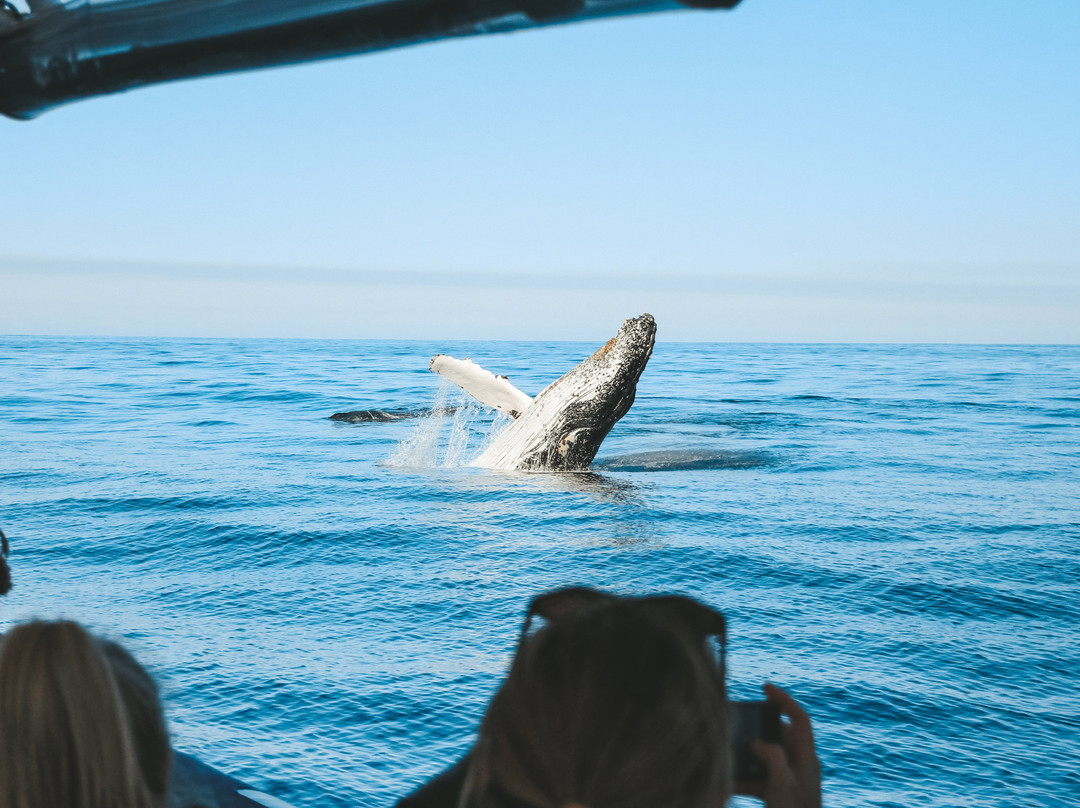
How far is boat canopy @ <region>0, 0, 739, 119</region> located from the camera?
172cm

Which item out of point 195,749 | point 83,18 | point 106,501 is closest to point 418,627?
point 195,749

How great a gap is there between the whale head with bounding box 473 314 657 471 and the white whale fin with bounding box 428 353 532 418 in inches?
10.8

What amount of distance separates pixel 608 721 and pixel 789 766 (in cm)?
48

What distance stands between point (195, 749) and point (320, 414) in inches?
685

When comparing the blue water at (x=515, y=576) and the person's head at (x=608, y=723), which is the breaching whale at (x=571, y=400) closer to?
the blue water at (x=515, y=576)

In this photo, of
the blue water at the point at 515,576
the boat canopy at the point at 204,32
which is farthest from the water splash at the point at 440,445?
the boat canopy at the point at 204,32

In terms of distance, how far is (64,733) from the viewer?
1257mm

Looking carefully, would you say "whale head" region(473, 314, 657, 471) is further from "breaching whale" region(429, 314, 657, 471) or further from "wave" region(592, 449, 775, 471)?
"wave" region(592, 449, 775, 471)

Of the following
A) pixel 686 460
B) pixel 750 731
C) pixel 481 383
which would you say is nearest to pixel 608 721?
pixel 750 731

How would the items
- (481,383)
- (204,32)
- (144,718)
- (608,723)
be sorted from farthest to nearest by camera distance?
(481,383)
(204,32)
(144,718)
(608,723)

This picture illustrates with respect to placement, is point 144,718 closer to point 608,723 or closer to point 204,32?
point 608,723

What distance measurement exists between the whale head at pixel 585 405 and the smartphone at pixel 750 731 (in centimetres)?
991

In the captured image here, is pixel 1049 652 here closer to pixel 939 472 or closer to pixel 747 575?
pixel 747 575

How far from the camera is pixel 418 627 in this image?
19.3 feet
